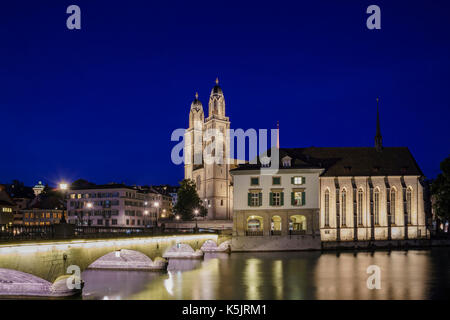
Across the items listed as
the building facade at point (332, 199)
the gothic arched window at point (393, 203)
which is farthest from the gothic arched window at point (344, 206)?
the gothic arched window at point (393, 203)

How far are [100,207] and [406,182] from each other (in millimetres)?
69061

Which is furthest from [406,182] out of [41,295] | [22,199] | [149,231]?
[22,199]

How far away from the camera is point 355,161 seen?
74438 mm

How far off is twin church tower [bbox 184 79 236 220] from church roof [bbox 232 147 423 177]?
3963 centimetres

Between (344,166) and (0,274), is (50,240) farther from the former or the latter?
(344,166)

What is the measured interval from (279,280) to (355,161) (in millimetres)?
42053

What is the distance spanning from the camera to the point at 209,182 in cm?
11294

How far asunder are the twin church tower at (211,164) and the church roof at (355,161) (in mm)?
39630

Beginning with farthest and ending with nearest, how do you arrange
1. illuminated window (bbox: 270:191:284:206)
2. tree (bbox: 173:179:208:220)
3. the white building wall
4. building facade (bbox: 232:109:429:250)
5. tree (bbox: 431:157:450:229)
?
1. tree (bbox: 173:179:208:220)
2. the white building wall
3. illuminated window (bbox: 270:191:284:206)
4. building facade (bbox: 232:109:429:250)
5. tree (bbox: 431:157:450:229)

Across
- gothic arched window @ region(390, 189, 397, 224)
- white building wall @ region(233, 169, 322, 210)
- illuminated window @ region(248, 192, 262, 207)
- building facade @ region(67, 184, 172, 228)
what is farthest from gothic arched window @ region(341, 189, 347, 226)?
building facade @ region(67, 184, 172, 228)

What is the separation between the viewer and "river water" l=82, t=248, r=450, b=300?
30.8 metres

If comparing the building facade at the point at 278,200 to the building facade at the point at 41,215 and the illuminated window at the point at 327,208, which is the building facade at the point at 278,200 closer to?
the illuminated window at the point at 327,208

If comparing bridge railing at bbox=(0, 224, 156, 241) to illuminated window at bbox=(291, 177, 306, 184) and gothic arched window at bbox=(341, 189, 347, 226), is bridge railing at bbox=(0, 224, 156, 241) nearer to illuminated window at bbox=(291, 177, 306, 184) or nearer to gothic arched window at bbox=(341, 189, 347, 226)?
illuminated window at bbox=(291, 177, 306, 184)

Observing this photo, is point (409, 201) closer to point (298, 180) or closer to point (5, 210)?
point (298, 180)
